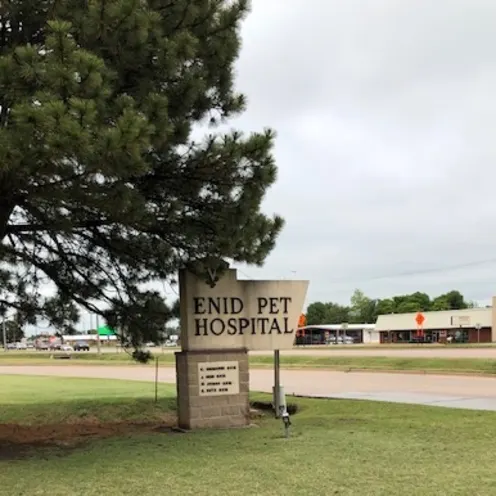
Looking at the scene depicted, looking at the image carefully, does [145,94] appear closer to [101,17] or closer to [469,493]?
[101,17]

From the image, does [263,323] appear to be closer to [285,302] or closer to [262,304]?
[262,304]

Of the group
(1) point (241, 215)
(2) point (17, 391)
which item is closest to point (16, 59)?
(1) point (241, 215)

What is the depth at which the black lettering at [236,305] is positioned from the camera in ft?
38.9

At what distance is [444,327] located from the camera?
8088 centimetres

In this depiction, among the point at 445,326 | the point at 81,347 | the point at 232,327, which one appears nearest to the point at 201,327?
the point at 232,327

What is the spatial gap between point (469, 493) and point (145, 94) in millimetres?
5307

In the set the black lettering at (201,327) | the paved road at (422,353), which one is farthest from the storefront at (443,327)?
the black lettering at (201,327)

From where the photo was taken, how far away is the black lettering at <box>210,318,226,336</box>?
11.7 metres

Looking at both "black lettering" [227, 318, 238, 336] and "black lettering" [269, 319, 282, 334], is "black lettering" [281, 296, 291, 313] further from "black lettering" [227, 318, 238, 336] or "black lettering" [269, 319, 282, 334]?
"black lettering" [227, 318, 238, 336]

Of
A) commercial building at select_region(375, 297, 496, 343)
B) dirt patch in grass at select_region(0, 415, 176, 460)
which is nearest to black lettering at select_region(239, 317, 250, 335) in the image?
dirt patch in grass at select_region(0, 415, 176, 460)

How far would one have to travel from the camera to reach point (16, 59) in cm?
710

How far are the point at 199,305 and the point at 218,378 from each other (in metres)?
1.24

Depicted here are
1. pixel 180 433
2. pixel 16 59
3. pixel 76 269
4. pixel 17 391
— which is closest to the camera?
pixel 16 59

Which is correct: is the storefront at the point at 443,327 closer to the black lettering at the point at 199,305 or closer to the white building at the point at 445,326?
the white building at the point at 445,326
